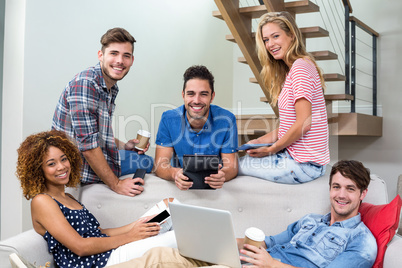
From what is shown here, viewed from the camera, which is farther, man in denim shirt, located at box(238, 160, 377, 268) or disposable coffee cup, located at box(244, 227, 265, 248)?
man in denim shirt, located at box(238, 160, 377, 268)

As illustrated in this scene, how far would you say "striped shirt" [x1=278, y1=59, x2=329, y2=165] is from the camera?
2.29m

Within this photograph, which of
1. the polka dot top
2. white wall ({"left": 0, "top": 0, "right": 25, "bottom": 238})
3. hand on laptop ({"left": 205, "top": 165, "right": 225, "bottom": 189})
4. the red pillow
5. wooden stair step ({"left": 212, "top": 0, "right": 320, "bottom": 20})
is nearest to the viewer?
the red pillow

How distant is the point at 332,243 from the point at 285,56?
3.44 feet

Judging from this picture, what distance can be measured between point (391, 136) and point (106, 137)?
3180mm

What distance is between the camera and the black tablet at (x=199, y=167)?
84.9 inches

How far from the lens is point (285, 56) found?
2.46 m

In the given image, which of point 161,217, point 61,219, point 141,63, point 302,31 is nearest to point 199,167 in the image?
point 161,217

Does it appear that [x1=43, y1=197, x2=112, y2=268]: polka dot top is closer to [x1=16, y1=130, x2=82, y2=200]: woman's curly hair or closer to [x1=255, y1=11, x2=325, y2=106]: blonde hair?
[x1=16, y1=130, x2=82, y2=200]: woman's curly hair

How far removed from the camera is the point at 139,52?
4352mm

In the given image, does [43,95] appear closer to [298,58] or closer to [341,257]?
[298,58]

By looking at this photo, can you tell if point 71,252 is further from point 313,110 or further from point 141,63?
point 141,63

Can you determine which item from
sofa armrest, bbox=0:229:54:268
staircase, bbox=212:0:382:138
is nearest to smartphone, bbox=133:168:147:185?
sofa armrest, bbox=0:229:54:268

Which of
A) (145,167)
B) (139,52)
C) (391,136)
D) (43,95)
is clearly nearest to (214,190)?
(145,167)

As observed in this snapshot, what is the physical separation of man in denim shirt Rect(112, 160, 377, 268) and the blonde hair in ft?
2.35
